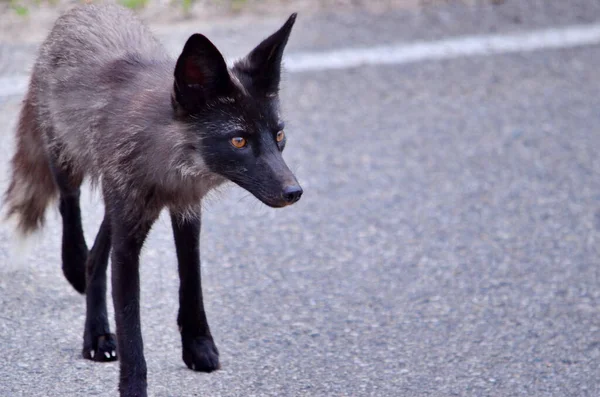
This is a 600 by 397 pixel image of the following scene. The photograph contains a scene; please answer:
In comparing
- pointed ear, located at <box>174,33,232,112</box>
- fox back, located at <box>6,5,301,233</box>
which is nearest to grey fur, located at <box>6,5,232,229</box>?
fox back, located at <box>6,5,301,233</box>

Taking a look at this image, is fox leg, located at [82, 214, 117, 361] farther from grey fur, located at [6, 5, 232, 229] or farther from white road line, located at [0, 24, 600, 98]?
white road line, located at [0, 24, 600, 98]

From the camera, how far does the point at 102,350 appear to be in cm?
407

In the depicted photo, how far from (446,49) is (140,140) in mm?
4911

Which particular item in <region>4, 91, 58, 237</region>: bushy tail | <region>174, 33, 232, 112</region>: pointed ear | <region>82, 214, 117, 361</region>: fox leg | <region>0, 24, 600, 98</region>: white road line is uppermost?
<region>174, 33, 232, 112</region>: pointed ear

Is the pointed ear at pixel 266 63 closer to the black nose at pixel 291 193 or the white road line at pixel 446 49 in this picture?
the black nose at pixel 291 193

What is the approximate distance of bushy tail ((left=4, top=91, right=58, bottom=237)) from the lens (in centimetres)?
451

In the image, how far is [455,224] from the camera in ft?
18.9

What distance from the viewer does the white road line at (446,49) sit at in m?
7.73

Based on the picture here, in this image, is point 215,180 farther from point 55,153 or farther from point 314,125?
point 314,125

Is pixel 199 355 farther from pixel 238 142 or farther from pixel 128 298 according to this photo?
pixel 238 142

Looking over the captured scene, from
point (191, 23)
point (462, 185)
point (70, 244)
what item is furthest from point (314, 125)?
point (70, 244)

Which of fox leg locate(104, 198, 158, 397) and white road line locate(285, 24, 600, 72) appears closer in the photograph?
fox leg locate(104, 198, 158, 397)

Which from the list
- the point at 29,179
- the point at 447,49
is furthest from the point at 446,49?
the point at 29,179

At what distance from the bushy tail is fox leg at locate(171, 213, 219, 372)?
88 cm
